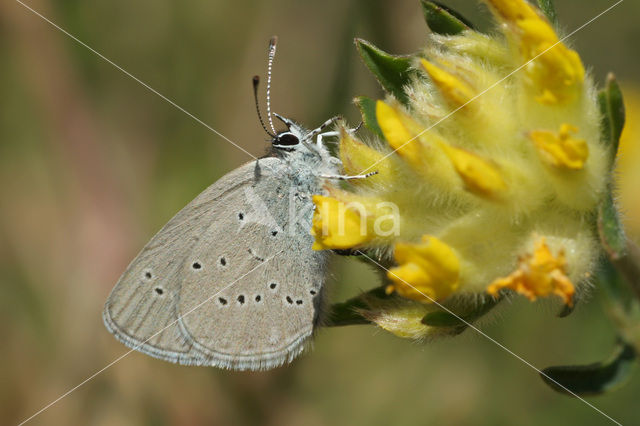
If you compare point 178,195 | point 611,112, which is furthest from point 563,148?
point 178,195

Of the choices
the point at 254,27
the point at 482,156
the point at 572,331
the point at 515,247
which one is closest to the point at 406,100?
the point at 482,156

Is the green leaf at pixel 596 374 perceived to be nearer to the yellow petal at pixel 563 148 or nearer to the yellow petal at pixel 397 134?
the yellow petal at pixel 563 148

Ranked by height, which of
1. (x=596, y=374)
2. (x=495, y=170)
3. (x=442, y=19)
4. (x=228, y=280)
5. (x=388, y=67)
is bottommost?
(x=228, y=280)

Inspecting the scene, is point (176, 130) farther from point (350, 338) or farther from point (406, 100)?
point (406, 100)

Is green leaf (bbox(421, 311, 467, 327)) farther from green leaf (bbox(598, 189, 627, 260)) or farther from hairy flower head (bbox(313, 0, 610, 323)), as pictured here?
green leaf (bbox(598, 189, 627, 260))

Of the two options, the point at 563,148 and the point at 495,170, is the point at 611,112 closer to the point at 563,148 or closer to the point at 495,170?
the point at 563,148

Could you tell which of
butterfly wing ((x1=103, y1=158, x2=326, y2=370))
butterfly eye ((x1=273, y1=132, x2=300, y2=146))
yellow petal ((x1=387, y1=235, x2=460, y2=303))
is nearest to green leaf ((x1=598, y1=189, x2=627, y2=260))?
yellow petal ((x1=387, y1=235, x2=460, y2=303))
